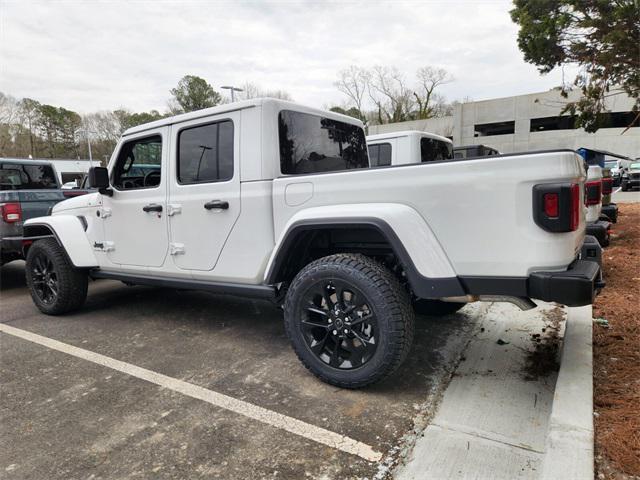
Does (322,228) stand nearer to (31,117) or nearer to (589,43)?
(589,43)

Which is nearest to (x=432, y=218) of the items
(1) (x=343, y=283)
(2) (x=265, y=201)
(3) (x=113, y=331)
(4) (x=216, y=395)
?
(1) (x=343, y=283)

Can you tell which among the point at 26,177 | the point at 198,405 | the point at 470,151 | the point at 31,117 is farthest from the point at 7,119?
the point at 198,405

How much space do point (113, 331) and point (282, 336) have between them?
1.72 meters

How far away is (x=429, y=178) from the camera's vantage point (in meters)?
2.38

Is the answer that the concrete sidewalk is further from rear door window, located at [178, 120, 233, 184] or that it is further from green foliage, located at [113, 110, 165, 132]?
green foliage, located at [113, 110, 165, 132]

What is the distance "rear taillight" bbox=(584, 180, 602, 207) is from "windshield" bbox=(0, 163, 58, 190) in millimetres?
8174

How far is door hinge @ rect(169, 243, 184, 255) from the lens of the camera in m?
3.59

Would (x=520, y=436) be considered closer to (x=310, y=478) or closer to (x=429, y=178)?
(x=310, y=478)

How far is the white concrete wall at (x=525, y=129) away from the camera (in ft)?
108

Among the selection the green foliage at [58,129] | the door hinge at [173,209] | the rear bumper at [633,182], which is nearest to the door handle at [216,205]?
the door hinge at [173,209]

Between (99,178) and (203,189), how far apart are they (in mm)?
1236

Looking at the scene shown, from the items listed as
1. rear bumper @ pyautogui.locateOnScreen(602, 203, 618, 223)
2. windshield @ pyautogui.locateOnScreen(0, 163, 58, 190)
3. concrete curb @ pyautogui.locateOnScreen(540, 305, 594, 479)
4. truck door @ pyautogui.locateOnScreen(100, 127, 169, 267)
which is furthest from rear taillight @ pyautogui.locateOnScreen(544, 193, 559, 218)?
windshield @ pyautogui.locateOnScreen(0, 163, 58, 190)

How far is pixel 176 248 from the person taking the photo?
3621 millimetres

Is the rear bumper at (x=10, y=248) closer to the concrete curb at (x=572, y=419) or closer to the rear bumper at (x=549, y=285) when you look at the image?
the rear bumper at (x=549, y=285)
